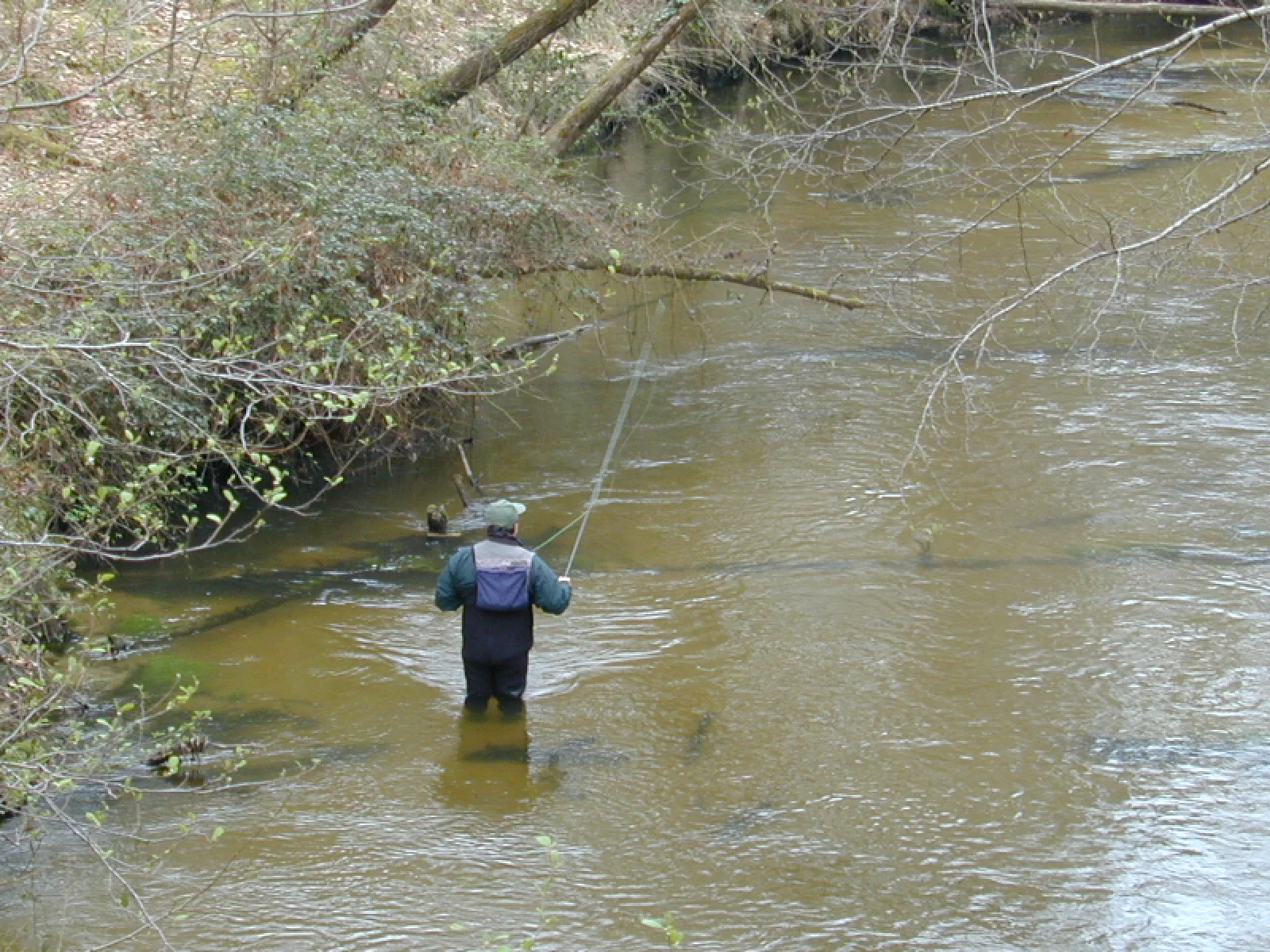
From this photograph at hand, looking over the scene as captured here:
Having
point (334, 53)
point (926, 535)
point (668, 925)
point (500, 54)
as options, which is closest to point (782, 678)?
point (926, 535)

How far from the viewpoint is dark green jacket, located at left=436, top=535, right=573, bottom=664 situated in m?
7.14

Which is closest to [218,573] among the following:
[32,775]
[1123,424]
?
[32,775]

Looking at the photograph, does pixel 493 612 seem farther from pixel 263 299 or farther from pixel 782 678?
pixel 263 299

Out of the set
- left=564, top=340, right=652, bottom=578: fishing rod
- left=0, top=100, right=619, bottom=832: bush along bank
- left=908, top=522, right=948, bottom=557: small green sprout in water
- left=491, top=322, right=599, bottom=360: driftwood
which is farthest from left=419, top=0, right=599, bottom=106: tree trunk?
left=908, top=522, right=948, bottom=557: small green sprout in water

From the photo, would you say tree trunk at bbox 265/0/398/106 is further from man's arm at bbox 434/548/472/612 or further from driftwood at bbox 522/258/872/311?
man's arm at bbox 434/548/472/612

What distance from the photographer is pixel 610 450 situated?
11500 millimetres

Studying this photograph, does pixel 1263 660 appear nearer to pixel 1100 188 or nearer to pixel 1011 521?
pixel 1011 521

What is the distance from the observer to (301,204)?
32.0ft

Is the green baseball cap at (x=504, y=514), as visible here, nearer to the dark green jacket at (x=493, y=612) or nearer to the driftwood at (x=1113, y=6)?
the dark green jacket at (x=493, y=612)

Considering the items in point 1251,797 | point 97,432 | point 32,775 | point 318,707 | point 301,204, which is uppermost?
point 301,204

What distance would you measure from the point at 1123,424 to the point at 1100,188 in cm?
757

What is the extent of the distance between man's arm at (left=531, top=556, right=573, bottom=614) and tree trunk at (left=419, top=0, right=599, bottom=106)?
6538 mm

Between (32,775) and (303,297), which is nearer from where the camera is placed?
(32,775)

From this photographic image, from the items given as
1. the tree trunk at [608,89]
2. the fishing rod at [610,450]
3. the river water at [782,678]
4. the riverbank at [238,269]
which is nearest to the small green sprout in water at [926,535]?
the river water at [782,678]
